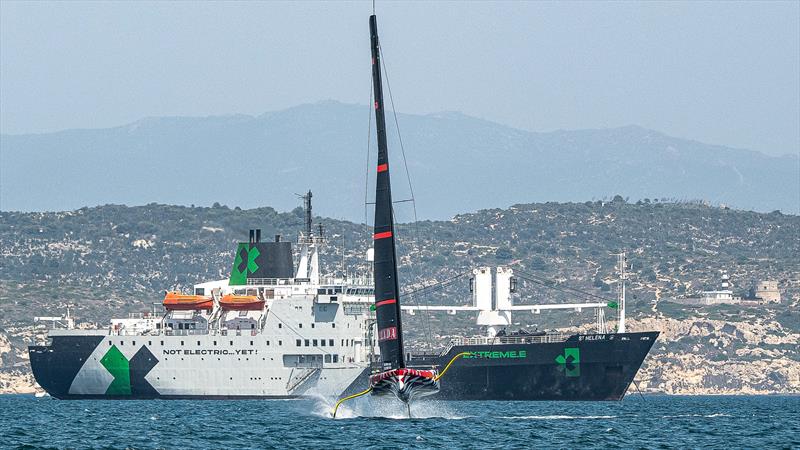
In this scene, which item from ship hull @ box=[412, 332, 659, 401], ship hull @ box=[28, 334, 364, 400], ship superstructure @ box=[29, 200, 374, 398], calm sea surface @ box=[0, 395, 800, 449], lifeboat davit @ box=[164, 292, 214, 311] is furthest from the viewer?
lifeboat davit @ box=[164, 292, 214, 311]

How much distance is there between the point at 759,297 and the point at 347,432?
123103 millimetres

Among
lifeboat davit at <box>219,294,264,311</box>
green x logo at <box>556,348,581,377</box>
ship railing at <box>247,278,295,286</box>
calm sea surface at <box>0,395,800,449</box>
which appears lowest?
calm sea surface at <box>0,395,800,449</box>

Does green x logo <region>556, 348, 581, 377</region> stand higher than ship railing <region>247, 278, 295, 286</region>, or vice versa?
ship railing <region>247, 278, 295, 286</region>

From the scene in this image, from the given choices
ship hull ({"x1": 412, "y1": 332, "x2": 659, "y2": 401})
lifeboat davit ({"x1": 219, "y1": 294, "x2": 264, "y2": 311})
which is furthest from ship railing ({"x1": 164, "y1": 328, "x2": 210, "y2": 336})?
ship hull ({"x1": 412, "y1": 332, "x2": 659, "y2": 401})

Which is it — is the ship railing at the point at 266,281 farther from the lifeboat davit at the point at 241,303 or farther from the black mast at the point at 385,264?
the black mast at the point at 385,264

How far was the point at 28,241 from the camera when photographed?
188750 mm

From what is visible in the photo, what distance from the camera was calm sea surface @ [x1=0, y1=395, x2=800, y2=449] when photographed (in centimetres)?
4816

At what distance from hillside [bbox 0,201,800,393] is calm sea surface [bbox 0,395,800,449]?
6248 cm

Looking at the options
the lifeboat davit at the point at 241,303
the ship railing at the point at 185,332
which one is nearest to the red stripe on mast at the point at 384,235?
the lifeboat davit at the point at 241,303

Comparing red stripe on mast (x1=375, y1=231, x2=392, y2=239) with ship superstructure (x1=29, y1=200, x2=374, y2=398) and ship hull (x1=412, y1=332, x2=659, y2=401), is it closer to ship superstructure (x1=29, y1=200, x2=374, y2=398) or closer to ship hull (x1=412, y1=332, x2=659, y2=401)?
ship hull (x1=412, y1=332, x2=659, y2=401)

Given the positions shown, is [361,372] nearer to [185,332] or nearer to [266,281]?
[266,281]

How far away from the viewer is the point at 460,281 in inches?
7136

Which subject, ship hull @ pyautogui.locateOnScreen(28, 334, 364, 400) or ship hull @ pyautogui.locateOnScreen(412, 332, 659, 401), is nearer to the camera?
ship hull @ pyautogui.locateOnScreen(412, 332, 659, 401)

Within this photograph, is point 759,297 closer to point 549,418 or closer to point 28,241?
point 28,241
